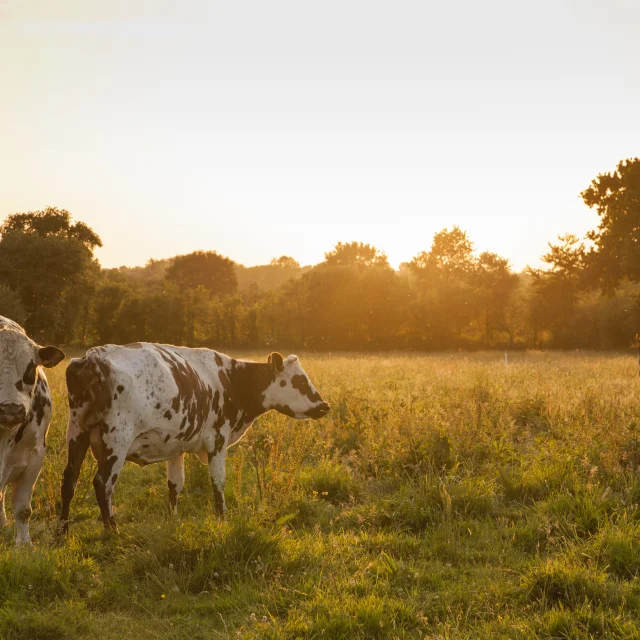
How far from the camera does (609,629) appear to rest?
12.9 feet

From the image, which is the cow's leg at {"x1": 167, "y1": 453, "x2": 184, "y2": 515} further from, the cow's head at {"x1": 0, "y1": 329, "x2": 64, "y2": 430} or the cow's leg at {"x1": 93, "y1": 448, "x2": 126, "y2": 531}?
the cow's head at {"x1": 0, "y1": 329, "x2": 64, "y2": 430}

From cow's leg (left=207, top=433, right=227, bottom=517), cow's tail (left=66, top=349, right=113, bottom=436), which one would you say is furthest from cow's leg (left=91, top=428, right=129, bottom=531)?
cow's leg (left=207, top=433, right=227, bottom=517)

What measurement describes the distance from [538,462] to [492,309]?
50.0 m

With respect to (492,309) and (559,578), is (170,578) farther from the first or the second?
(492,309)

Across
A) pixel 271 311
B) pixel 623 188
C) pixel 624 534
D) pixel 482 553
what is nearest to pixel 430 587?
pixel 482 553

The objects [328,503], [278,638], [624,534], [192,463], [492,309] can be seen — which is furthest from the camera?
[492,309]

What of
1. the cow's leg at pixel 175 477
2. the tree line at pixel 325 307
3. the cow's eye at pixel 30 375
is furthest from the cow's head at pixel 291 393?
the tree line at pixel 325 307

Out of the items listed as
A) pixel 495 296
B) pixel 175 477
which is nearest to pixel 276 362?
pixel 175 477

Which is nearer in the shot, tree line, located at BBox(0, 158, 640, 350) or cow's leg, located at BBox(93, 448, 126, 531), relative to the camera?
cow's leg, located at BBox(93, 448, 126, 531)

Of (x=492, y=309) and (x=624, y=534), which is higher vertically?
(x=492, y=309)

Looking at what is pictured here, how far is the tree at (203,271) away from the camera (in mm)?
80938

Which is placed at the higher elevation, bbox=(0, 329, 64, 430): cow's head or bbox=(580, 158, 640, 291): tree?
bbox=(580, 158, 640, 291): tree

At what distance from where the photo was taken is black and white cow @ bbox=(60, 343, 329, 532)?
5.85 metres

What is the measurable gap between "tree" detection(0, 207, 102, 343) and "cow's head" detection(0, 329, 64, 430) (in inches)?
1448
